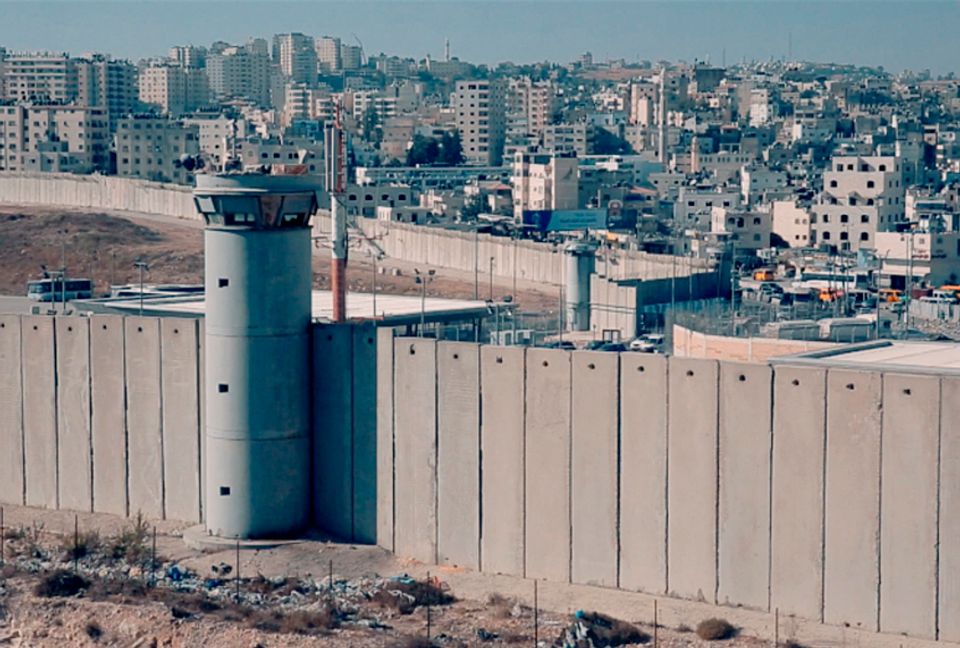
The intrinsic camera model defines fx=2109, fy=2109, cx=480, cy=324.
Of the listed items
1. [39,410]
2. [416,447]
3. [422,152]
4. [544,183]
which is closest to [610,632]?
[416,447]

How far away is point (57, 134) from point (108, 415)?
104894 mm

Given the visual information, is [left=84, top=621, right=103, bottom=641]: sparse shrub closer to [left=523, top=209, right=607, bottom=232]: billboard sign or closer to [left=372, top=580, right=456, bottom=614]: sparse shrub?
[left=372, top=580, right=456, bottom=614]: sparse shrub

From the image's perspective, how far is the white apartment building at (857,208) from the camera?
89.8m

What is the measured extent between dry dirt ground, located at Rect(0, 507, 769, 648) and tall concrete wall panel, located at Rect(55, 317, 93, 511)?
8.26ft

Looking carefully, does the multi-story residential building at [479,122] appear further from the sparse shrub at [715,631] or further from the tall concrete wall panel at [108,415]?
the sparse shrub at [715,631]

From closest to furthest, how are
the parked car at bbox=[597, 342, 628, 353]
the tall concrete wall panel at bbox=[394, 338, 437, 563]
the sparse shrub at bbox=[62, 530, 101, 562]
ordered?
the tall concrete wall panel at bbox=[394, 338, 437, 563]
the sparse shrub at bbox=[62, 530, 101, 562]
the parked car at bbox=[597, 342, 628, 353]

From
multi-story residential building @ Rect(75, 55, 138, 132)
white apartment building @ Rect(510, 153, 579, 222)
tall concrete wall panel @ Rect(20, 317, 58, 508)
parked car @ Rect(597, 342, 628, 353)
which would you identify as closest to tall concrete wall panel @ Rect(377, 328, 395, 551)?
parked car @ Rect(597, 342, 628, 353)

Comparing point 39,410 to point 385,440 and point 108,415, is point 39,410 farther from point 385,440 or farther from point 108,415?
point 385,440

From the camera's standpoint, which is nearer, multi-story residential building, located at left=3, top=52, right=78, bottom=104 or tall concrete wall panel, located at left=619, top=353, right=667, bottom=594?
tall concrete wall panel, located at left=619, top=353, right=667, bottom=594

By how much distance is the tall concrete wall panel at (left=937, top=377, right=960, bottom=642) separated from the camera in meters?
27.2

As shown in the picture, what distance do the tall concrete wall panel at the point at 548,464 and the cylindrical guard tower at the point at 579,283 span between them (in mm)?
13015

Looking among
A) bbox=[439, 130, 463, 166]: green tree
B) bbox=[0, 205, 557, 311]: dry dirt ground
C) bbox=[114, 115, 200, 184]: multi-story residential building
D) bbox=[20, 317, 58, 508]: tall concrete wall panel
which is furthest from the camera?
bbox=[439, 130, 463, 166]: green tree

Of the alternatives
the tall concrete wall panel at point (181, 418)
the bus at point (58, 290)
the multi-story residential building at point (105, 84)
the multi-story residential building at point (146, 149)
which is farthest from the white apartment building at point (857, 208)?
the multi-story residential building at point (105, 84)

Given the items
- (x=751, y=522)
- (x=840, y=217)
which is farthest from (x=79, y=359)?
(x=840, y=217)
